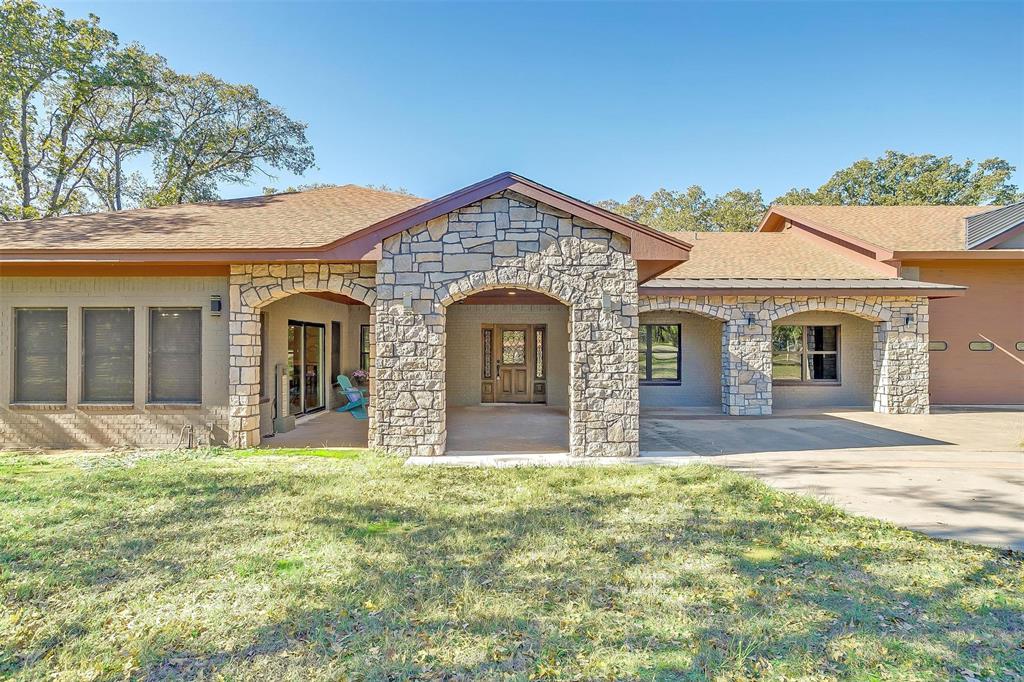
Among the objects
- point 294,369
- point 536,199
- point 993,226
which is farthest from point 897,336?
point 294,369

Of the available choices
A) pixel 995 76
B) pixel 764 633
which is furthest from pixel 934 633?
pixel 995 76

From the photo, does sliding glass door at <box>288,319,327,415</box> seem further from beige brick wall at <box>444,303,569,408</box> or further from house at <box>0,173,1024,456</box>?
beige brick wall at <box>444,303,569,408</box>

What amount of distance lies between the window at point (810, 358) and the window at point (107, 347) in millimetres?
14432

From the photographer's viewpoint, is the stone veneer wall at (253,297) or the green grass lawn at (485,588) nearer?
the green grass lawn at (485,588)

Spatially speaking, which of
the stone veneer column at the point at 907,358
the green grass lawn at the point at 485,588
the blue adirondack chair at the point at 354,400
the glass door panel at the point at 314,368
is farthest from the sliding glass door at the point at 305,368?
the stone veneer column at the point at 907,358

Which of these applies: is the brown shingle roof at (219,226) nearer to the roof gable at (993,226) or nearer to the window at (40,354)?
the window at (40,354)

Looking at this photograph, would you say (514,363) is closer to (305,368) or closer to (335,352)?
(335,352)

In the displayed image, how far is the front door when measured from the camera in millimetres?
13852

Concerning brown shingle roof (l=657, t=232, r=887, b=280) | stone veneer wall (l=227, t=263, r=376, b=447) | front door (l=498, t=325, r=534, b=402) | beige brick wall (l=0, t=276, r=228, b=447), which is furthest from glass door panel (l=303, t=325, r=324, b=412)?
brown shingle roof (l=657, t=232, r=887, b=280)

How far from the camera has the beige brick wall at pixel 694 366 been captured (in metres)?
13.0

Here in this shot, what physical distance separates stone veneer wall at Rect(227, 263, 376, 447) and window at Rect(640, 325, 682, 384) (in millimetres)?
8410

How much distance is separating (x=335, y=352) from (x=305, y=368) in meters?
1.63

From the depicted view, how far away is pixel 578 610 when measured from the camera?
308 cm

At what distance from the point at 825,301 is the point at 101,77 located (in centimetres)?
2564
